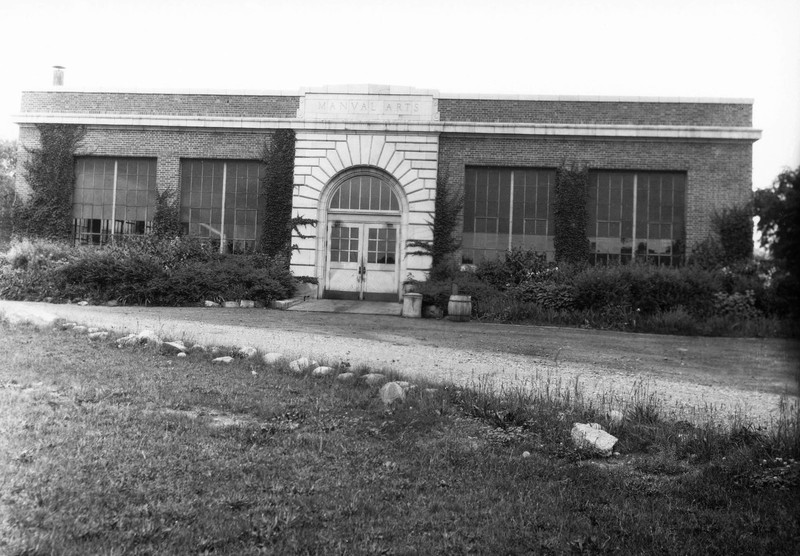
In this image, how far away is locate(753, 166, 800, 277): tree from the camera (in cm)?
84

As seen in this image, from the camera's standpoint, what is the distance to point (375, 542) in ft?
8.49

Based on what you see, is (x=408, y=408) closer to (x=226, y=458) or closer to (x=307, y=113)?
(x=226, y=458)

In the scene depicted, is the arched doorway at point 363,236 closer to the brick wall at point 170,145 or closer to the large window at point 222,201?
the large window at point 222,201

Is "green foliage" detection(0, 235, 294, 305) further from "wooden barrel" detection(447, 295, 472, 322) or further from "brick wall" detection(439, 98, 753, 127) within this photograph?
"brick wall" detection(439, 98, 753, 127)

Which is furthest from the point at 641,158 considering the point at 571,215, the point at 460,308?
the point at 460,308

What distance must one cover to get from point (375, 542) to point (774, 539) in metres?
1.86

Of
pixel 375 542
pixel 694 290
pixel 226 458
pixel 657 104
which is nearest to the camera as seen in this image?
pixel 375 542

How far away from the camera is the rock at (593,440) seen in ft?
12.9

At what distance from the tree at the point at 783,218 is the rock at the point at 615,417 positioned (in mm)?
3924

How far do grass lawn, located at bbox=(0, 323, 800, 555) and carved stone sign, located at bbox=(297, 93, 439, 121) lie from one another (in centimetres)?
1391

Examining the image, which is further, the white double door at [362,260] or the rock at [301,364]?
the white double door at [362,260]

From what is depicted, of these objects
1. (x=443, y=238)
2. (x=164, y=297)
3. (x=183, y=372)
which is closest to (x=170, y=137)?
(x=164, y=297)

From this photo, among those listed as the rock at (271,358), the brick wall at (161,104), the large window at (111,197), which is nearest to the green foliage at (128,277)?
the large window at (111,197)

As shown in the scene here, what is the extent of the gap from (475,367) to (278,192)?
12.7 m
